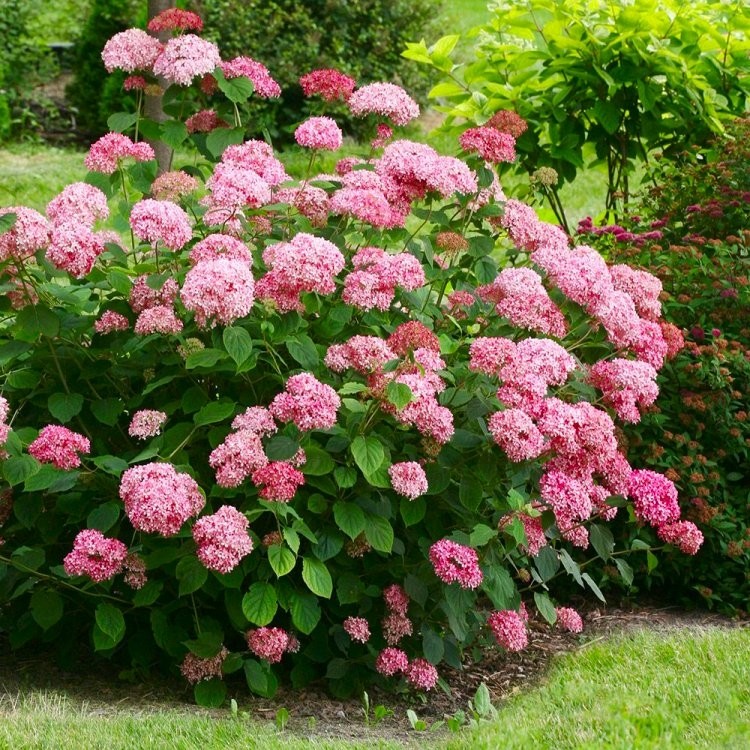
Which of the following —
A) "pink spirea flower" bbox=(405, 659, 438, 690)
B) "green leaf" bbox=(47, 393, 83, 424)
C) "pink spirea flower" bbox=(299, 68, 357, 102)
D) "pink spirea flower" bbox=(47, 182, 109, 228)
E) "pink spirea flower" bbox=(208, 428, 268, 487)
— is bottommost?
"pink spirea flower" bbox=(405, 659, 438, 690)

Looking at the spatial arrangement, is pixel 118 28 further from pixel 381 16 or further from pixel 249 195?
pixel 249 195

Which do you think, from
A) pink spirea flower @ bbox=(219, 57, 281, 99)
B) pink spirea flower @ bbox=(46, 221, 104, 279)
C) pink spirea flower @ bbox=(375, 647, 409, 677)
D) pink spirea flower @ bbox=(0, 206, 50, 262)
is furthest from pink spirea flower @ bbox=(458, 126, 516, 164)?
pink spirea flower @ bbox=(375, 647, 409, 677)

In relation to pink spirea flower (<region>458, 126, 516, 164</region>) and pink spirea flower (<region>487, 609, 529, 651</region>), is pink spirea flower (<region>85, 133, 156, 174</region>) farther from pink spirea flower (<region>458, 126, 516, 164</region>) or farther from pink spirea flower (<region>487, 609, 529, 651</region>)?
pink spirea flower (<region>487, 609, 529, 651</region>)

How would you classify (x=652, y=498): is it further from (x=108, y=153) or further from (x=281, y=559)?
(x=108, y=153)

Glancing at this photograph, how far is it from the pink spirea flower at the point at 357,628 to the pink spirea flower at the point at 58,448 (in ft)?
3.02

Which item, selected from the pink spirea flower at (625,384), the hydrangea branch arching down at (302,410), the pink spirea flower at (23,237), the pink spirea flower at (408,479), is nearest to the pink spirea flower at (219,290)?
the hydrangea branch arching down at (302,410)

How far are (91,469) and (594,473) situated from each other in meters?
1.54

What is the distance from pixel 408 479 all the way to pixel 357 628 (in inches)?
23.0

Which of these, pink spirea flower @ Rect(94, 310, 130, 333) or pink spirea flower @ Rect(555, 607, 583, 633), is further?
pink spirea flower @ Rect(555, 607, 583, 633)

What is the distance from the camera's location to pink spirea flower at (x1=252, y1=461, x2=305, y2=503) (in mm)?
3254

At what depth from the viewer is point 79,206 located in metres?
3.71

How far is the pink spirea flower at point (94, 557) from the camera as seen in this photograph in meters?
3.34

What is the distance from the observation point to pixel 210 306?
3.23m

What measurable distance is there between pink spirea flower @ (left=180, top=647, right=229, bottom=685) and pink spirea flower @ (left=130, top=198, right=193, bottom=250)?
3.95 feet
